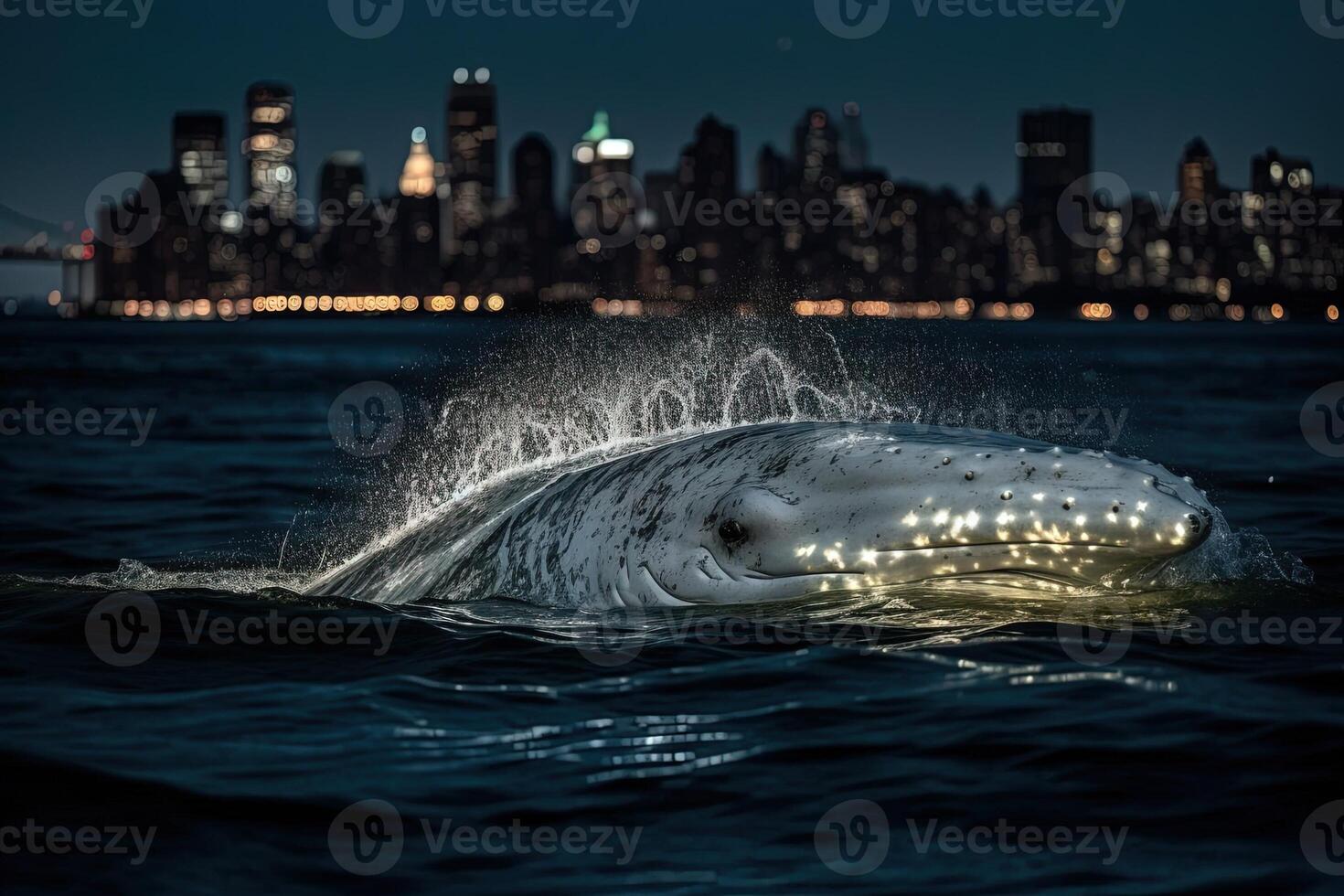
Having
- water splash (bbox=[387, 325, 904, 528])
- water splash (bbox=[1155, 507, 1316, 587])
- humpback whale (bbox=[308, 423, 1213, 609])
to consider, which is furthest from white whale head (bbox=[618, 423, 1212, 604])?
water splash (bbox=[387, 325, 904, 528])

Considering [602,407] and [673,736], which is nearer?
[673,736]

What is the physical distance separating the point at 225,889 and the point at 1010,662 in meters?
4.24

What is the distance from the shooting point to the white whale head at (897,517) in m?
8.63

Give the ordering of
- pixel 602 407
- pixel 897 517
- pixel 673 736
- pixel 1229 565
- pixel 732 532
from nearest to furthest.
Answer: pixel 673 736, pixel 897 517, pixel 732 532, pixel 1229 565, pixel 602 407

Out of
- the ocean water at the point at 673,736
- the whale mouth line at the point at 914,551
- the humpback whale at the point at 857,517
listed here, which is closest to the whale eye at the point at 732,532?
the humpback whale at the point at 857,517

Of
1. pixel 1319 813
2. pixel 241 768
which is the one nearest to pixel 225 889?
pixel 241 768

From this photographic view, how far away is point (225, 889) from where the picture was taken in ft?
19.6

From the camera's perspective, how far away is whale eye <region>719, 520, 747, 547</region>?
8984 mm

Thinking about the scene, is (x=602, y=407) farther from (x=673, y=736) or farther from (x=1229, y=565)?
(x=673, y=736)

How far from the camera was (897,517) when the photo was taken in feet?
29.0

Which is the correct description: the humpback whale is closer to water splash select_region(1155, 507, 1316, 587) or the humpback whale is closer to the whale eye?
the whale eye

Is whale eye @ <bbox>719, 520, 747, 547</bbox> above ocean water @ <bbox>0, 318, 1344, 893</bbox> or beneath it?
above

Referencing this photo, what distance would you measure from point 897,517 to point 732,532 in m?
0.83

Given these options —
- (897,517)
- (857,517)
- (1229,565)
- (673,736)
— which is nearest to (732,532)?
(857,517)
